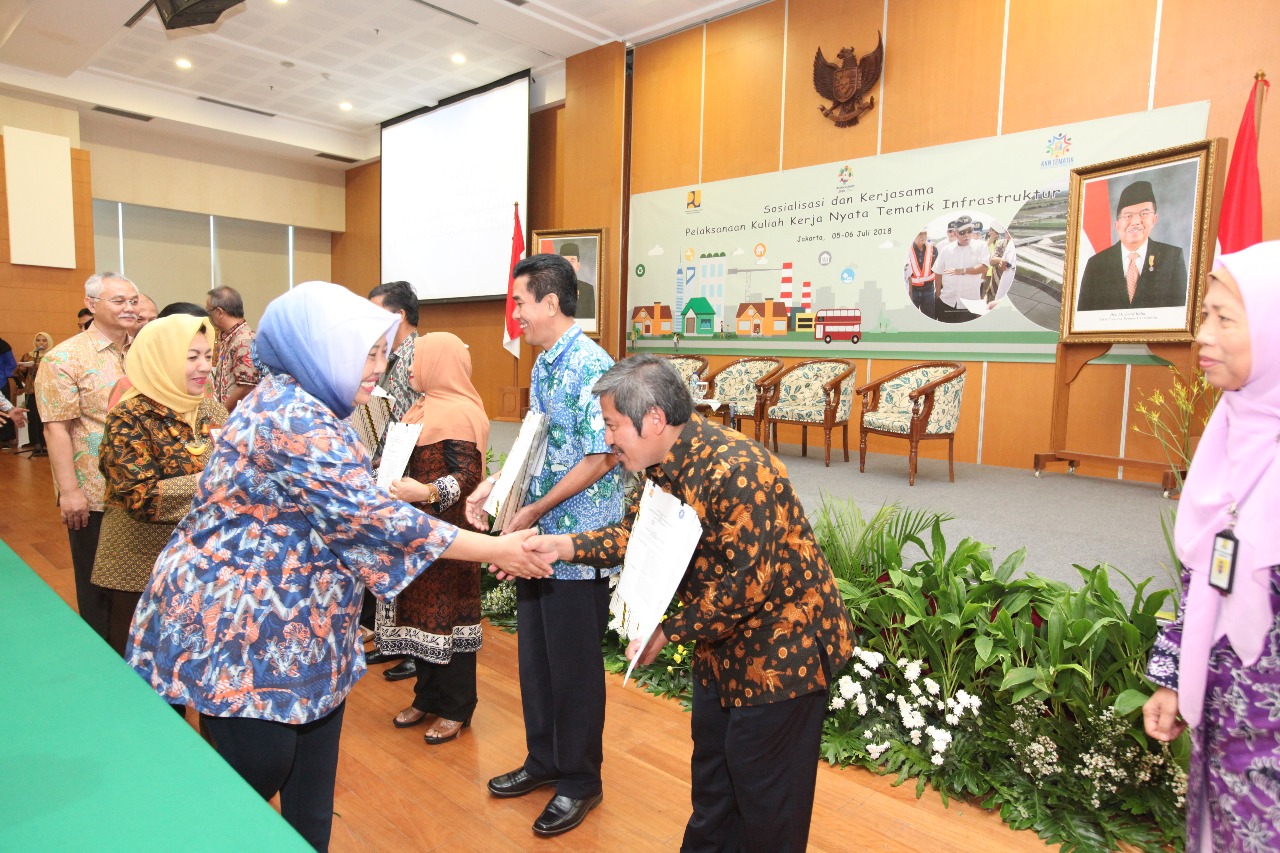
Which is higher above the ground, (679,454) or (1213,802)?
(679,454)

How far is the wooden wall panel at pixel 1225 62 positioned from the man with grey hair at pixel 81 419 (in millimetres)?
6008

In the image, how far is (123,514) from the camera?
1.94m

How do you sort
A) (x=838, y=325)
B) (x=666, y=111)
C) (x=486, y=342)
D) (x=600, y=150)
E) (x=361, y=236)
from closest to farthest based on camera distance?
(x=838, y=325)
(x=666, y=111)
(x=600, y=150)
(x=486, y=342)
(x=361, y=236)

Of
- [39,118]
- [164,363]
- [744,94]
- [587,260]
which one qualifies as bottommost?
[164,363]

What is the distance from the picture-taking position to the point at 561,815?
6.56ft

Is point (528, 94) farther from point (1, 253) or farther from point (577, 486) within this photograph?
point (577, 486)

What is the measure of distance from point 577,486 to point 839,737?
1.30m

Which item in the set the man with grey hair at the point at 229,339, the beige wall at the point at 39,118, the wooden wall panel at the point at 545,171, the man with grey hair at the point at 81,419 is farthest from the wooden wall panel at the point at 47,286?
the man with grey hair at the point at 81,419

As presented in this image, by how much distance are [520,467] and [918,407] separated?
3.77 meters

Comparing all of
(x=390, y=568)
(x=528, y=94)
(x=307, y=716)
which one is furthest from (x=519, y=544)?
(x=528, y=94)

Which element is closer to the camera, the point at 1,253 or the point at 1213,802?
the point at 1213,802

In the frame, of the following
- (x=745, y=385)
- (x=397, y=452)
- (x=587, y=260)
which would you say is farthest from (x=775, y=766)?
(x=587, y=260)

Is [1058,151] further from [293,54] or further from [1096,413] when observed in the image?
[293,54]

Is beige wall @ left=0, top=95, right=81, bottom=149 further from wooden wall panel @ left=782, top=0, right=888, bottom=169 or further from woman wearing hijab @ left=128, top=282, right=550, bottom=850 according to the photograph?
woman wearing hijab @ left=128, top=282, right=550, bottom=850
